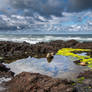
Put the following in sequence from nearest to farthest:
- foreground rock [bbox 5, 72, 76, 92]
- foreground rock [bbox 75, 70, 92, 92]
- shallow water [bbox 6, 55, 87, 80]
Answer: foreground rock [bbox 5, 72, 76, 92] → foreground rock [bbox 75, 70, 92, 92] → shallow water [bbox 6, 55, 87, 80]

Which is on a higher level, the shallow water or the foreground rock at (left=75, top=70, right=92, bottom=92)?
the foreground rock at (left=75, top=70, right=92, bottom=92)

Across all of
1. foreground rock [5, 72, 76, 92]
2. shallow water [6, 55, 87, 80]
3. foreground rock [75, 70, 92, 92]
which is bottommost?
shallow water [6, 55, 87, 80]

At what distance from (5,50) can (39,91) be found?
483 inches

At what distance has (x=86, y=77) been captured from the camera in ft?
19.2

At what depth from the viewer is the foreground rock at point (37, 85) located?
12.5 feet

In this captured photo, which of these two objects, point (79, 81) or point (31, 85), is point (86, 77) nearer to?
point (79, 81)

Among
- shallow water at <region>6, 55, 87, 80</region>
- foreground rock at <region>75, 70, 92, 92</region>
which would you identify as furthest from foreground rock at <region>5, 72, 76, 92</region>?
shallow water at <region>6, 55, 87, 80</region>

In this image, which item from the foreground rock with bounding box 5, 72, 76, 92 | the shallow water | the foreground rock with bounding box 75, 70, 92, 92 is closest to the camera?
the foreground rock with bounding box 5, 72, 76, 92

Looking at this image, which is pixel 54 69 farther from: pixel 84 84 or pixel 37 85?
pixel 37 85

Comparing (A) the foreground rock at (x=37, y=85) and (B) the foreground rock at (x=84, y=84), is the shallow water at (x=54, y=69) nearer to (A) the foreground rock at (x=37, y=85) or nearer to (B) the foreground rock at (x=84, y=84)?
(B) the foreground rock at (x=84, y=84)

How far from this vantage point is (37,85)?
13.1 feet

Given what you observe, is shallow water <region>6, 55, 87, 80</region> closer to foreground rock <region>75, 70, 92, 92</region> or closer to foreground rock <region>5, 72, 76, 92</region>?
foreground rock <region>75, 70, 92, 92</region>

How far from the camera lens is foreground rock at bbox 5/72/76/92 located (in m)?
3.81

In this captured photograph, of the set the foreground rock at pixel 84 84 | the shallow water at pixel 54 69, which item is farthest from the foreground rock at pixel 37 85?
the shallow water at pixel 54 69
